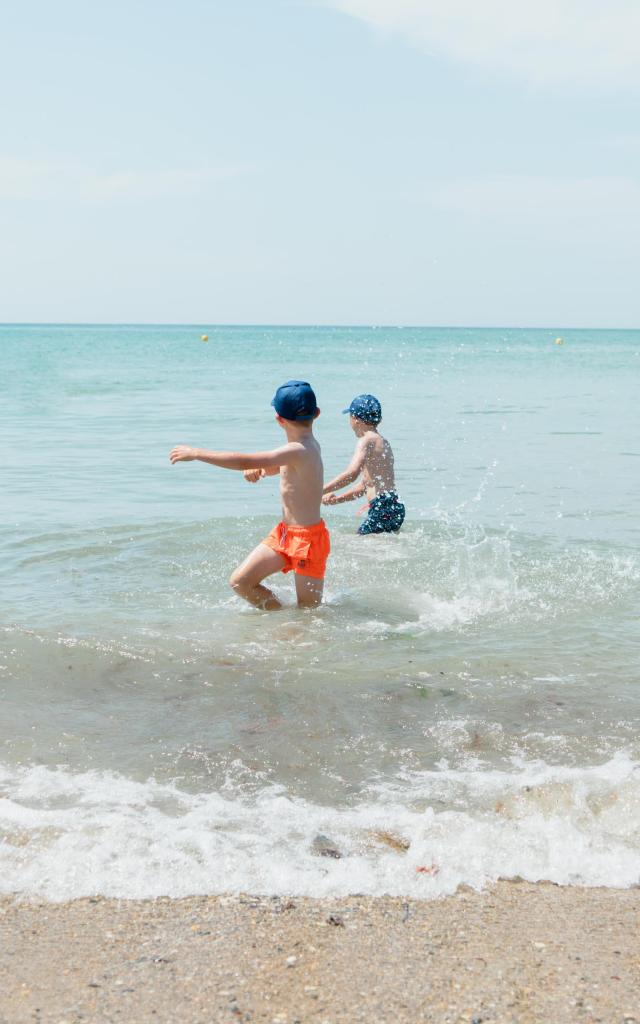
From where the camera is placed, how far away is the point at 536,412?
23219 mm

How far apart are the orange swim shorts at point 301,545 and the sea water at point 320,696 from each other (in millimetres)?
358

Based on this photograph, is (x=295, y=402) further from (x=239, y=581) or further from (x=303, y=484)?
(x=239, y=581)

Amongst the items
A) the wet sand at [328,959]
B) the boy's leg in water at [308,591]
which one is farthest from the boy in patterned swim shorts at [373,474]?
the wet sand at [328,959]

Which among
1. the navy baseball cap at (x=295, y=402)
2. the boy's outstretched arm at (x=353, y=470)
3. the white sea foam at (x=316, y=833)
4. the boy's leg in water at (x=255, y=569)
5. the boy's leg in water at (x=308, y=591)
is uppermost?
the navy baseball cap at (x=295, y=402)

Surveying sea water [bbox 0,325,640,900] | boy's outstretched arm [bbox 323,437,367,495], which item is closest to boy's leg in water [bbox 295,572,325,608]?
sea water [bbox 0,325,640,900]

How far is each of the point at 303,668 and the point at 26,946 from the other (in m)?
2.85

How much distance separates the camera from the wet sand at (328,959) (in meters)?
2.73

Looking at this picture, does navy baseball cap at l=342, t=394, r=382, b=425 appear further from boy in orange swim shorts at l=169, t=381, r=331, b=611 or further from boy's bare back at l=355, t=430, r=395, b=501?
boy in orange swim shorts at l=169, t=381, r=331, b=611

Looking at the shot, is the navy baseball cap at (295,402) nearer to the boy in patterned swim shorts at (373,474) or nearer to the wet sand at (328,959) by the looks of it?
the boy in patterned swim shorts at (373,474)

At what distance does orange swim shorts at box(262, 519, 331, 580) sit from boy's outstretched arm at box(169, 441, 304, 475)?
0.43 m

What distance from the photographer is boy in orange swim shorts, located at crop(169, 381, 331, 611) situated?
650cm

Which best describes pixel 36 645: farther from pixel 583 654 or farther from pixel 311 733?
pixel 583 654

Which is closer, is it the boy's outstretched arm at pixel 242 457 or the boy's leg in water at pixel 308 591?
the boy's outstretched arm at pixel 242 457

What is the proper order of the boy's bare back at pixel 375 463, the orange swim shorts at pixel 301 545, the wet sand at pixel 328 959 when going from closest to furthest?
the wet sand at pixel 328 959
the orange swim shorts at pixel 301 545
the boy's bare back at pixel 375 463
